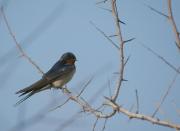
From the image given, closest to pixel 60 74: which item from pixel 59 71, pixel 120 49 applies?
pixel 59 71

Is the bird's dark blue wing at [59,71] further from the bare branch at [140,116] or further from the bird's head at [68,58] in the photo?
the bare branch at [140,116]

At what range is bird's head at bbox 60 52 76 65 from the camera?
11.2 metres

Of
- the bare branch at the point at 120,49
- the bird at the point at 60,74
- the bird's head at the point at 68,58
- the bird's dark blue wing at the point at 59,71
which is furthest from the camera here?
the bird's head at the point at 68,58

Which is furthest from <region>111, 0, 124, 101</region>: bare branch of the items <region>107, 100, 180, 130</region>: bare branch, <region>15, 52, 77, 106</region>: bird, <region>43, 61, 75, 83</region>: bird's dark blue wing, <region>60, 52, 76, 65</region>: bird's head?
<region>60, 52, 76, 65</region>: bird's head

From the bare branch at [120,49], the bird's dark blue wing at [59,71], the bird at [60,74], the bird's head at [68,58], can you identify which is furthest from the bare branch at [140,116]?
the bird's head at [68,58]

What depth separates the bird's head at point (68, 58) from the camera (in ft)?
36.9

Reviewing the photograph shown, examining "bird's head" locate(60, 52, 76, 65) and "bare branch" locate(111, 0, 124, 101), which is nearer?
"bare branch" locate(111, 0, 124, 101)

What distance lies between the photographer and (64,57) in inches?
452

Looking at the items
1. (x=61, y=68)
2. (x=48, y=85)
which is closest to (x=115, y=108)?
(x=48, y=85)

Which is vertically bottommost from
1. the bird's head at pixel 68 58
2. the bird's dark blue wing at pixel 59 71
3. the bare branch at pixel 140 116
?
the bird's head at pixel 68 58

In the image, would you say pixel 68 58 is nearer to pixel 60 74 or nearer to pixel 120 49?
pixel 60 74

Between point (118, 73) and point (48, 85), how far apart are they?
584 centimetres

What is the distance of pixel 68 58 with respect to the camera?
37.3ft

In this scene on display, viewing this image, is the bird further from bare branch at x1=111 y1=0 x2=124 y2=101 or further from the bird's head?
bare branch at x1=111 y1=0 x2=124 y2=101
